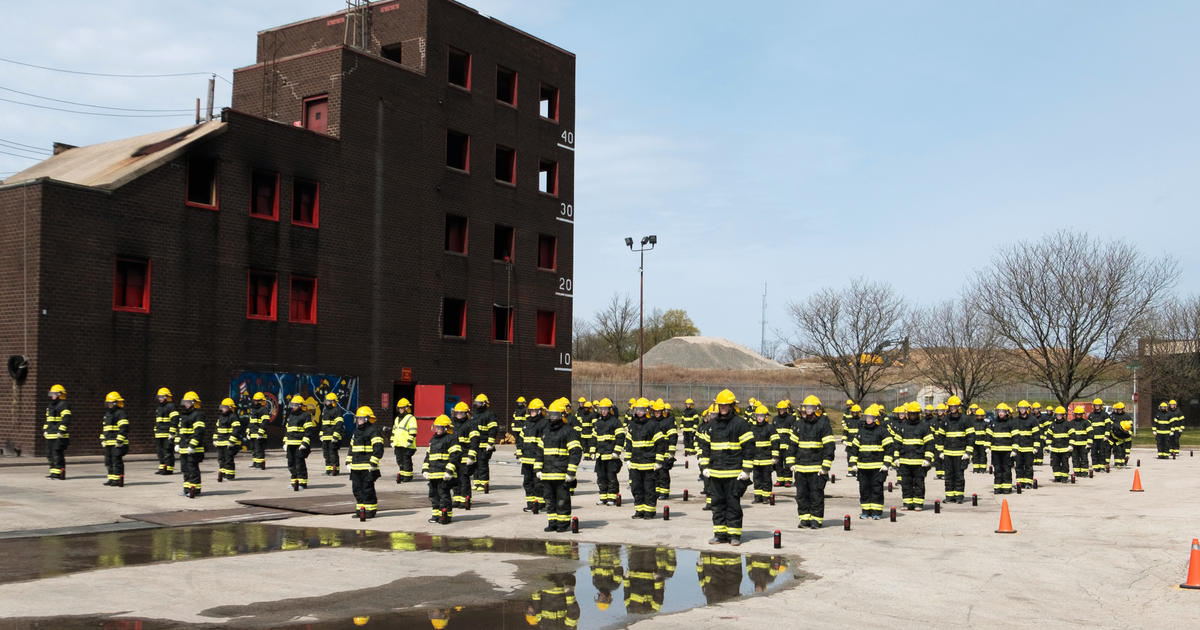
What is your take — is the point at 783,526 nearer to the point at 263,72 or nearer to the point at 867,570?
the point at 867,570

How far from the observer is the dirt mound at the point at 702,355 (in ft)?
364

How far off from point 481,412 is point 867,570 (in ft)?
37.4

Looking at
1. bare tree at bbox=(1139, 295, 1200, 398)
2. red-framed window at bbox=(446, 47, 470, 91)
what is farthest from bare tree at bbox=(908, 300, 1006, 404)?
red-framed window at bbox=(446, 47, 470, 91)

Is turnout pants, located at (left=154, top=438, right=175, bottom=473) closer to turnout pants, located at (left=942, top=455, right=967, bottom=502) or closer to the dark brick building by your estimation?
the dark brick building

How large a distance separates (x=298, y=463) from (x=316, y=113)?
65.5ft

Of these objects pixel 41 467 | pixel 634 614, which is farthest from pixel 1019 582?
pixel 41 467

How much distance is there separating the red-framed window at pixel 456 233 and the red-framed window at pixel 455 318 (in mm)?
2249

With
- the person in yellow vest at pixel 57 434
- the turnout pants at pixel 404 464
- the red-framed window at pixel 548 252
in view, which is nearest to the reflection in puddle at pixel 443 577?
the turnout pants at pixel 404 464

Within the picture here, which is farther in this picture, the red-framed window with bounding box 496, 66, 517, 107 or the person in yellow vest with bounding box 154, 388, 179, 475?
the red-framed window with bounding box 496, 66, 517, 107

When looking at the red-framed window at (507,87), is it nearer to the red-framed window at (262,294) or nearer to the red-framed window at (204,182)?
the red-framed window at (262,294)

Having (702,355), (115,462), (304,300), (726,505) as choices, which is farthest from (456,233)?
(702,355)

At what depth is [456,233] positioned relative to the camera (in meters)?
43.5

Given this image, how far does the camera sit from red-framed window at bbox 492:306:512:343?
45312 millimetres

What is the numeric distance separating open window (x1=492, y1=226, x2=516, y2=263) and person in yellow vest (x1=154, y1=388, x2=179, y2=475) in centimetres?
2183
